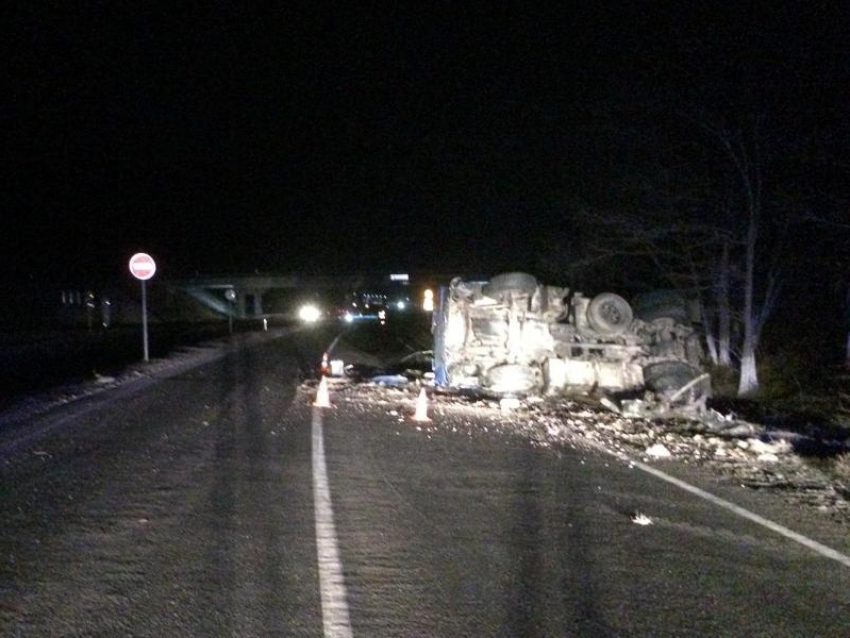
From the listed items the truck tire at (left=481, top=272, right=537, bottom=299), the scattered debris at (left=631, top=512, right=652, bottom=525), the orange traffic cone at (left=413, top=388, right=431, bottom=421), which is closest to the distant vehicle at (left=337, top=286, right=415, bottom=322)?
the truck tire at (left=481, top=272, right=537, bottom=299)

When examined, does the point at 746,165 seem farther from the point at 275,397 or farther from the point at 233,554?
the point at 233,554

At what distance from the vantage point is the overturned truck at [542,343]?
728 inches

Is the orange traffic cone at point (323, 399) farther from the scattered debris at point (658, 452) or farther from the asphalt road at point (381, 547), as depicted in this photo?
the scattered debris at point (658, 452)

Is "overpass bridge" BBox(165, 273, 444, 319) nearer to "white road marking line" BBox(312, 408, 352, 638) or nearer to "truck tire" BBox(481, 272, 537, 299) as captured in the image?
"truck tire" BBox(481, 272, 537, 299)

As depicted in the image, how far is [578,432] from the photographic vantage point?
13.6 metres

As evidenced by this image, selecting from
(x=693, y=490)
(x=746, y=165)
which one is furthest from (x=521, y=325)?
(x=693, y=490)

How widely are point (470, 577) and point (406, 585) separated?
0.50 meters

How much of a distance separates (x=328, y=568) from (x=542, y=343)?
12.8 m

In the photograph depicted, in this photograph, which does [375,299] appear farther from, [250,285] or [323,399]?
[323,399]

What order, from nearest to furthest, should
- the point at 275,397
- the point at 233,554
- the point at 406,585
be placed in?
the point at 406,585
the point at 233,554
the point at 275,397

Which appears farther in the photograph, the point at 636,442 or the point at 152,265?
the point at 152,265

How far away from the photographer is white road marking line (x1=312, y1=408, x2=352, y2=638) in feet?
17.9

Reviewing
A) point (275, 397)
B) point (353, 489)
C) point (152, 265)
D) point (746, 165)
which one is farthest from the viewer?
point (152, 265)

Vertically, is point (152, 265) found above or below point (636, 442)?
above
